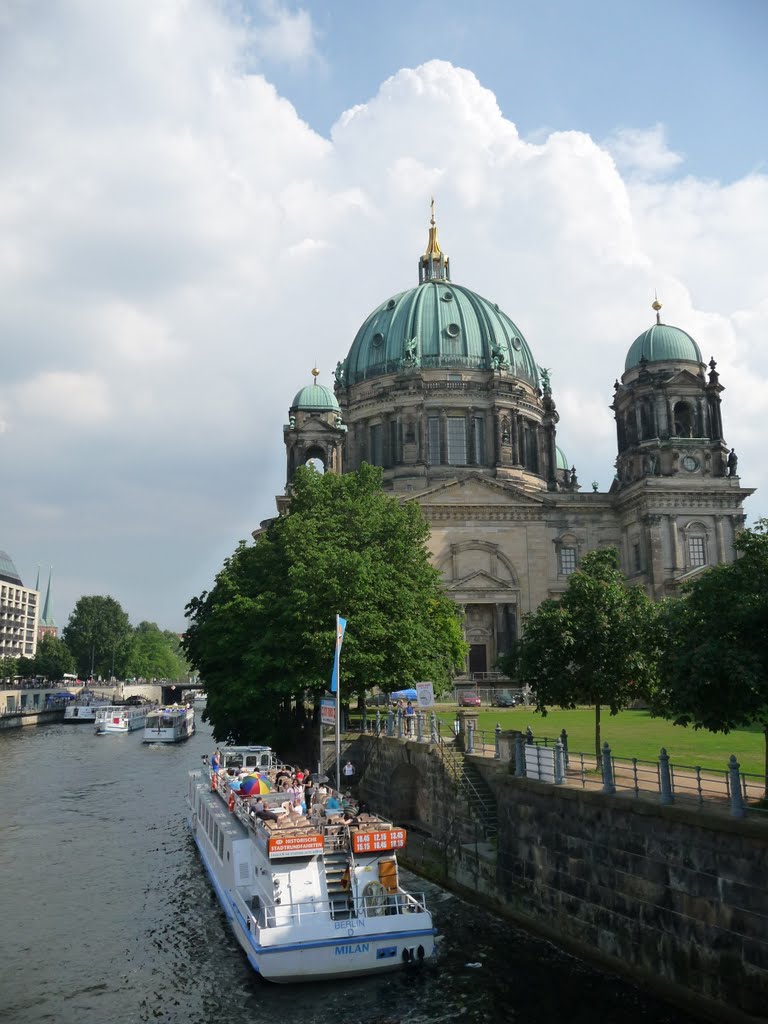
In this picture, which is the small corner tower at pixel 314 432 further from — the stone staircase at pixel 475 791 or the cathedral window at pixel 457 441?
the stone staircase at pixel 475 791

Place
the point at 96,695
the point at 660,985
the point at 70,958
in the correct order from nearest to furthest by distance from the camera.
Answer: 1. the point at 660,985
2. the point at 70,958
3. the point at 96,695

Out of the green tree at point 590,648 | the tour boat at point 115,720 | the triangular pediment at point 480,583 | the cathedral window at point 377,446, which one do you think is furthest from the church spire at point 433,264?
the green tree at point 590,648

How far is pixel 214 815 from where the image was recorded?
3100 cm

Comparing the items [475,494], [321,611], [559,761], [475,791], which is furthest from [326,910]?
[475,494]

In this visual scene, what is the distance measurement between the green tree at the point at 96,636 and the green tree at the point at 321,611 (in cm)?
11518

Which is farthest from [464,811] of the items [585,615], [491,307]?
[491,307]

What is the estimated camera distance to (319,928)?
22078 millimetres

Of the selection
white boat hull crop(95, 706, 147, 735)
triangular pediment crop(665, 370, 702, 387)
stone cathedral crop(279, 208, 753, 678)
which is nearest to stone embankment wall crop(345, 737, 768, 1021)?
stone cathedral crop(279, 208, 753, 678)

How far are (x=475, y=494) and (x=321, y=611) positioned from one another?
36565 millimetres

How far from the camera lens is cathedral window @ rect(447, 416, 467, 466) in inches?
3329

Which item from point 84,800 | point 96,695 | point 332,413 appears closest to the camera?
point 84,800

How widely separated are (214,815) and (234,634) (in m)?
17.7

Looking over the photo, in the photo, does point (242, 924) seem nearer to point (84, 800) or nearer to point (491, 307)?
point (84, 800)

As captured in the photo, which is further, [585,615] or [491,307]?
[491,307]
